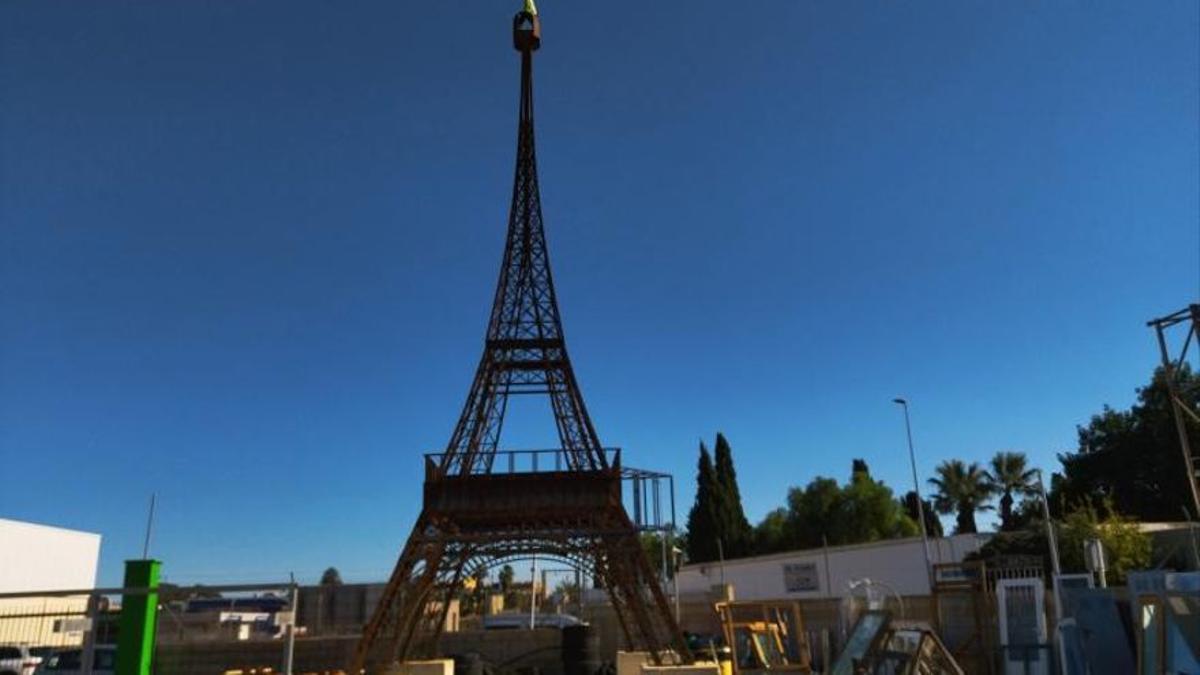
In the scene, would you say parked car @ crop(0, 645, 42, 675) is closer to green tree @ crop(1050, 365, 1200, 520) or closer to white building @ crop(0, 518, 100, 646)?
white building @ crop(0, 518, 100, 646)

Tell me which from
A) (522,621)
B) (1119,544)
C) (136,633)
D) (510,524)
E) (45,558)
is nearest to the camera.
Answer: (136,633)

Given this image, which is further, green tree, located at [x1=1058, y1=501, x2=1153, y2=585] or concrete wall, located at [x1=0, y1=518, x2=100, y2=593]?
concrete wall, located at [x1=0, y1=518, x2=100, y2=593]

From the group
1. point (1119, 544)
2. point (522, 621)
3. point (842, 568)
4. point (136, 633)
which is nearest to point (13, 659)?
point (136, 633)

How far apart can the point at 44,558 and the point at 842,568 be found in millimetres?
38263

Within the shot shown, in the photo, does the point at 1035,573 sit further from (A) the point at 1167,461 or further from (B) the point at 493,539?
(A) the point at 1167,461

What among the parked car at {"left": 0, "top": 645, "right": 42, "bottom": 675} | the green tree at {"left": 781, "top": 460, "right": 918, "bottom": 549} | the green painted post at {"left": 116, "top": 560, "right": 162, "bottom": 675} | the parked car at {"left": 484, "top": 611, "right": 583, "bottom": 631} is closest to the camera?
the green painted post at {"left": 116, "top": 560, "right": 162, "bottom": 675}

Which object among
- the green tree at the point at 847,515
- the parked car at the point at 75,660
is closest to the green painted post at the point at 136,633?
the parked car at the point at 75,660

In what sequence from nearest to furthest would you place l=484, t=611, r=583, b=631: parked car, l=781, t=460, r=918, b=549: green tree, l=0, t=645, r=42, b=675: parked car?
l=0, t=645, r=42, b=675: parked car, l=484, t=611, r=583, b=631: parked car, l=781, t=460, r=918, b=549: green tree

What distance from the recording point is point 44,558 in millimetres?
37344

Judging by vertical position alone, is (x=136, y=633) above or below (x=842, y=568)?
Answer: below

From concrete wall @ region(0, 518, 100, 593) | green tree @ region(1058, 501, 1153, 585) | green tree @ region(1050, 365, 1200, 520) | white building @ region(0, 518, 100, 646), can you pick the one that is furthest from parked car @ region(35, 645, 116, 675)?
green tree @ region(1050, 365, 1200, 520)

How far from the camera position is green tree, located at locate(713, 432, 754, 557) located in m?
59.7

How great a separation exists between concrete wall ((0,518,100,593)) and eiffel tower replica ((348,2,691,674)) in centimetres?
2104

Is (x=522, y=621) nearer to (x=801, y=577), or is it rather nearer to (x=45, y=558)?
(x=801, y=577)
